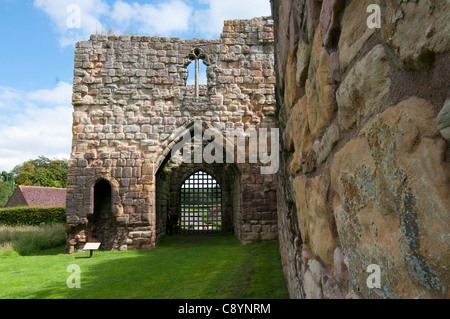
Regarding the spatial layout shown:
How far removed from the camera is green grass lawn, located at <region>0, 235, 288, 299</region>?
4.14 meters

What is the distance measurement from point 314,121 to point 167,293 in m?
3.55

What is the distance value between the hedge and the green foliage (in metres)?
25.7

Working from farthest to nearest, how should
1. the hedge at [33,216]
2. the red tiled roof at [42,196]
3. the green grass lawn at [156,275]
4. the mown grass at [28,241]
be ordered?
1. the red tiled roof at [42,196]
2. the hedge at [33,216]
3. the mown grass at [28,241]
4. the green grass lawn at [156,275]

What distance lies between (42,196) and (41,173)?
14.9m

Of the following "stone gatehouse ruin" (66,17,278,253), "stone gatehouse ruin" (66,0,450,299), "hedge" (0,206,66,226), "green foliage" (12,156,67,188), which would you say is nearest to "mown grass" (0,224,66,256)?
"stone gatehouse ruin" (66,17,278,253)

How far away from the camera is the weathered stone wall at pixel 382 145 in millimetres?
591

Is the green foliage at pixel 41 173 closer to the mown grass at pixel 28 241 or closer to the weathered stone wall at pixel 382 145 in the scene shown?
the mown grass at pixel 28 241

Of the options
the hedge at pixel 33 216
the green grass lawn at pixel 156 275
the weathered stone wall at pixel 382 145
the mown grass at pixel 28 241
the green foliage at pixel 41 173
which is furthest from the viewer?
the green foliage at pixel 41 173

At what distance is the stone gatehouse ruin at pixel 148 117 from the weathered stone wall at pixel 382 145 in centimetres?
739

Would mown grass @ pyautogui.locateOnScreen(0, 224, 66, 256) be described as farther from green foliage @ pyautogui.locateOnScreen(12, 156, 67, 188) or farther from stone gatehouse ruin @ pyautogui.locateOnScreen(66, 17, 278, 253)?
green foliage @ pyautogui.locateOnScreen(12, 156, 67, 188)

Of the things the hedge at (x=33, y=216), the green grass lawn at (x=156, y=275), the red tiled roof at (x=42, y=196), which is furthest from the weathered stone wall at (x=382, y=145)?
the red tiled roof at (x=42, y=196)
